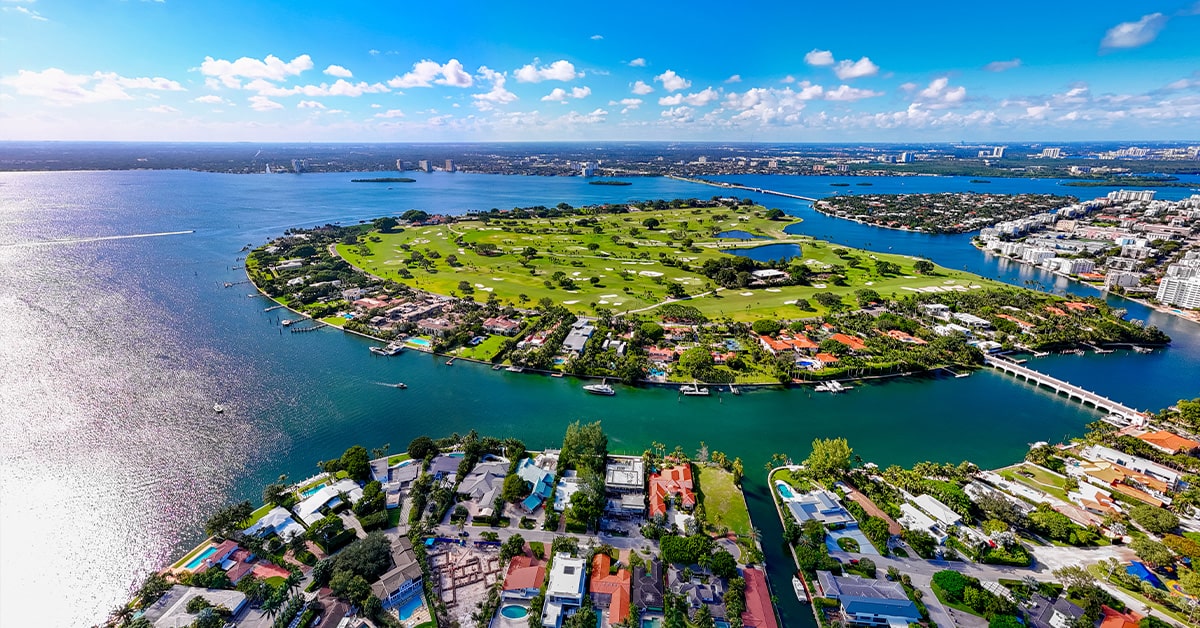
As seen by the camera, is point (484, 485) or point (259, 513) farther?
point (484, 485)

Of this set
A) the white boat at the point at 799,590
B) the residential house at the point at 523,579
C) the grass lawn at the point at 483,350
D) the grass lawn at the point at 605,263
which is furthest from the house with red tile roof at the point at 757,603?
the grass lawn at the point at 605,263

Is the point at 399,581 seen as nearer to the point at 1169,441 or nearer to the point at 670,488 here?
the point at 670,488

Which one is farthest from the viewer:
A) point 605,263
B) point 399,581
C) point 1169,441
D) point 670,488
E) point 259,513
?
point 605,263

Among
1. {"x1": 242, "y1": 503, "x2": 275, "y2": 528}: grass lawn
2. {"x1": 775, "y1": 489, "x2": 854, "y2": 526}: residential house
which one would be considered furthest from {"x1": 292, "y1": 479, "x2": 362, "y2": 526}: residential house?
{"x1": 775, "y1": 489, "x2": 854, "y2": 526}: residential house

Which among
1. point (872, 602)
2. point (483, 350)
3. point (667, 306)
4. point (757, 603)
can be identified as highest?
point (667, 306)

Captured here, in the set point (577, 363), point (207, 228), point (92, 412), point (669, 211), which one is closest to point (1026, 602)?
point (577, 363)

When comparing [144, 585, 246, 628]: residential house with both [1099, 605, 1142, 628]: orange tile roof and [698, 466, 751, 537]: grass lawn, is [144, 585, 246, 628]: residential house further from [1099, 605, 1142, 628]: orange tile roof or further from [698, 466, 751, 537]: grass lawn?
[1099, 605, 1142, 628]: orange tile roof

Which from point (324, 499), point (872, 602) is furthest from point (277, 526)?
point (872, 602)
